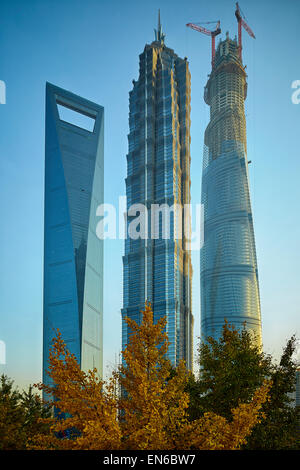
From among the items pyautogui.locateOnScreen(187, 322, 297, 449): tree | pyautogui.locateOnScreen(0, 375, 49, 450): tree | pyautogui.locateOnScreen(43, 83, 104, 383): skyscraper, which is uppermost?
pyautogui.locateOnScreen(43, 83, 104, 383): skyscraper

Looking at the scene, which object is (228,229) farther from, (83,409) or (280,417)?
(83,409)

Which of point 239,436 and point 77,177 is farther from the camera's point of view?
point 77,177

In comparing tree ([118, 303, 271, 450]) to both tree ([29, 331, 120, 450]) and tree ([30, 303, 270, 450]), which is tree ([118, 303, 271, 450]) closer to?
tree ([30, 303, 270, 450])

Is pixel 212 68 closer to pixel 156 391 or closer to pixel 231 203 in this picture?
pixel 231 203

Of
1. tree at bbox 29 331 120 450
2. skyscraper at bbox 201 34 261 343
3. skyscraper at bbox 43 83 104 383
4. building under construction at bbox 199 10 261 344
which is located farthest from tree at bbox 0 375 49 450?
building under construction at bbox 199 10 261 344

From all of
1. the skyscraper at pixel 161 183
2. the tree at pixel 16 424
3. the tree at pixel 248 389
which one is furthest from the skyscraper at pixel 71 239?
the tree at pixel 248 389

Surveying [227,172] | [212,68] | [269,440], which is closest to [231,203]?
[227,172]

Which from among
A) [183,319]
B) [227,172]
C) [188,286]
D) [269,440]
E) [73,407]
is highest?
[227,172]
